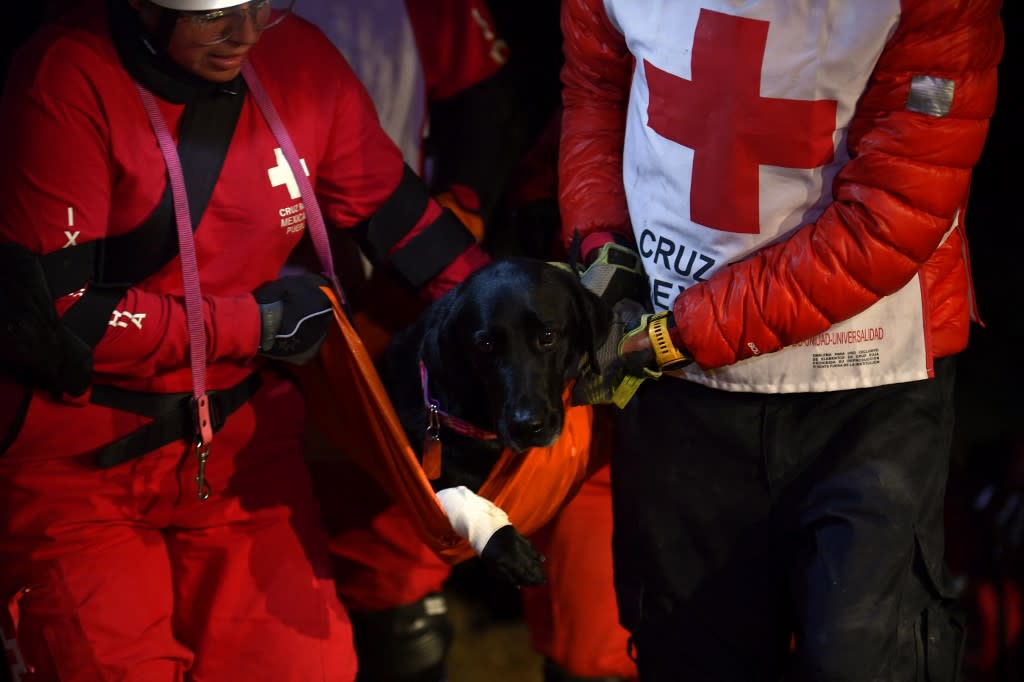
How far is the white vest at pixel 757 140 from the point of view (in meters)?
1.65

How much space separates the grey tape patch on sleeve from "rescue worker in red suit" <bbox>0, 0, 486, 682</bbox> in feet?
3.08

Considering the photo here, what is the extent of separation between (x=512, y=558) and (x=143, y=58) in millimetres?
1011

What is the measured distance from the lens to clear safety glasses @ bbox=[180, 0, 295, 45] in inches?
70.3

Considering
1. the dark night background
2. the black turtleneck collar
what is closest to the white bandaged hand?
the black turtleneck collar

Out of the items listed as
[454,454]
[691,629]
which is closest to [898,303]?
[691,629]

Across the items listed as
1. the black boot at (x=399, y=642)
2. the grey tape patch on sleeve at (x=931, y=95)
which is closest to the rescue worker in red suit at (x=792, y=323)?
the grey tape patch on sleeve at (x=931, y=95)

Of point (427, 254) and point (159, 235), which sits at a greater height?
point (159, 235)

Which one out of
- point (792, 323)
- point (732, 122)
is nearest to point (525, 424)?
point (792, 323)

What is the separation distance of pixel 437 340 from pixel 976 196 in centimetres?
195

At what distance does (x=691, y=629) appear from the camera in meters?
1.95

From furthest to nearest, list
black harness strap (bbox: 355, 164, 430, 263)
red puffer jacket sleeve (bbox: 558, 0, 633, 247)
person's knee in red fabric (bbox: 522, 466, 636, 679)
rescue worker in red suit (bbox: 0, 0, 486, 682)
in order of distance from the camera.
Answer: person's knee in red fabric (bbox: 522, 466, 636, 679), black harness strap (bbox: 355, 164, 430, 263), red puffer jacket sleeve (bbox: 558, 0, 633, 247), rescue worker in red suit (bbox: 0, 0, 486, 682)

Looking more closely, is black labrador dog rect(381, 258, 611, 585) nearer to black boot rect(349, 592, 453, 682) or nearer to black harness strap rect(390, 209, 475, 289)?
black harness strap rect(390, 209, 475, 289)

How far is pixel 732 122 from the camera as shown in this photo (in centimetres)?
172

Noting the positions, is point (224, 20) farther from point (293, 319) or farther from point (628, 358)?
point (628, 358)
